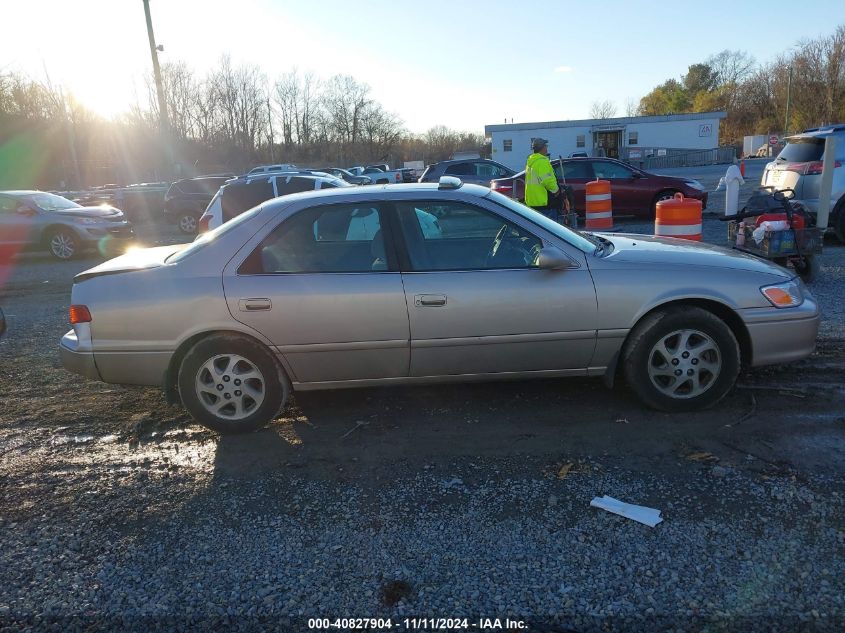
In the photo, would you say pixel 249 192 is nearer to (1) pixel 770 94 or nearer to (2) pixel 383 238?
(2) pixel 383 238

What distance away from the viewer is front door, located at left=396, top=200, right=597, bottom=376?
3818mm

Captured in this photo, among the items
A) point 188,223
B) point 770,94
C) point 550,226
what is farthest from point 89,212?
point 770,94

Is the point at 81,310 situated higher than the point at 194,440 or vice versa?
the point at 81,310

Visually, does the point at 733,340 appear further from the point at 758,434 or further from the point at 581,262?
the point at 581,262

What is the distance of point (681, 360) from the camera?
3922mm

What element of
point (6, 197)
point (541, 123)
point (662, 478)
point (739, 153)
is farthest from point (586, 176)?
point (739, 153)

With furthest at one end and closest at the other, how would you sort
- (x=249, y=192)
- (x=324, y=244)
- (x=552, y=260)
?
(x=249, y=192) → (x=324, y=244) → (x=552, y=260)

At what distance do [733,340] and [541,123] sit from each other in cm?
4646

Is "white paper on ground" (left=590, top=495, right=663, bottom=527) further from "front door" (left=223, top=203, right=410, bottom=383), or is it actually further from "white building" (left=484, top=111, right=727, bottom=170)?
"white building" (left=484, top=111, right=727, bottom=170)

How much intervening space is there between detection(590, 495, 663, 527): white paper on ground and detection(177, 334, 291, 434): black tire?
6.86 ft

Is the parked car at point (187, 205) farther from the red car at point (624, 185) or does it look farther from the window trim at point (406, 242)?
the window trim at point (406, 242)

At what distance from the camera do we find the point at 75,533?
3.06m

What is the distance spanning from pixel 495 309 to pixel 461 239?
63 centimetres

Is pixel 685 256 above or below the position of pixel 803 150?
below
